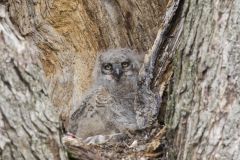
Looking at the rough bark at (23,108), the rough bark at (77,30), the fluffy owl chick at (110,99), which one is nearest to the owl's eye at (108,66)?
the fluffy owl chick at (110,99)

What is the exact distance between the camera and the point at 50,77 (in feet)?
19.4

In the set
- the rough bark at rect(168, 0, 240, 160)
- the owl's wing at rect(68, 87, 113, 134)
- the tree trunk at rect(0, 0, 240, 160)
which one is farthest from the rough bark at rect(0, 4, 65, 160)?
the owl's wing at rect(68, 87, 113, 134)

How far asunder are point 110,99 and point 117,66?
23.9 inches

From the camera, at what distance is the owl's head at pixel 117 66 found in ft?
20.1

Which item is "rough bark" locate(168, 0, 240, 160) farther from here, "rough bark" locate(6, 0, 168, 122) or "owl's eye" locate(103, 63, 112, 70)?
"owl's eye" locate(103, 63, 112, 70)

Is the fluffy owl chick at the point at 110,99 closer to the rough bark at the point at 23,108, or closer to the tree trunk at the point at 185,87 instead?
the tree trunk at the point at 185,87

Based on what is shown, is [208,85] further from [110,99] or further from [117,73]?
[117,73]

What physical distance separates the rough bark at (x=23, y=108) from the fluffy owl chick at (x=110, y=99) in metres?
1.93

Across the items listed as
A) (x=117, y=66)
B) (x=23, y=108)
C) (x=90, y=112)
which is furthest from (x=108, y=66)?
(x=23, y=108)

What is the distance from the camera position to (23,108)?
3.17 metres

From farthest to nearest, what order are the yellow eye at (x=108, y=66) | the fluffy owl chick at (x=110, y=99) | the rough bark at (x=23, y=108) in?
the yellow eye at (x=108, y=66) < the fluffy owl chick at (x=110, y=99) < the rough bark at (x=23, y=108)

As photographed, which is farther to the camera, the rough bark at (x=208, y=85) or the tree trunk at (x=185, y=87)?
the rough bark at (x=208, y=85)

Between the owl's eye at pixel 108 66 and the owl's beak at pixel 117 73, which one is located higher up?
the owl's eye at pixel 108 66

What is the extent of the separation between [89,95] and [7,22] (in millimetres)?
2529
